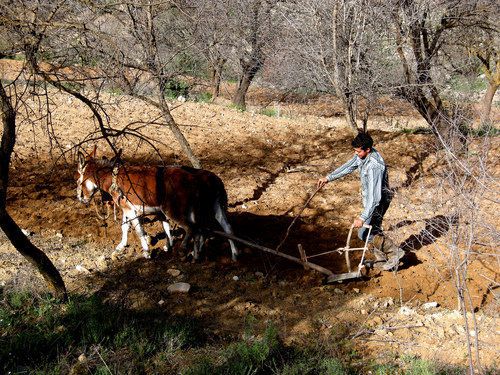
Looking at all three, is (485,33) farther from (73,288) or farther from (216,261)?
(73,288)

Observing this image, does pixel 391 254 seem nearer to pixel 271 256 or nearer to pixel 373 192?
pixel 373 192

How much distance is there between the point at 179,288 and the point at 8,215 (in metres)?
2.42

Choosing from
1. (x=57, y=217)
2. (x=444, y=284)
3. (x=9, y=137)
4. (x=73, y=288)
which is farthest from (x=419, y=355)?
(x=57, y=217)

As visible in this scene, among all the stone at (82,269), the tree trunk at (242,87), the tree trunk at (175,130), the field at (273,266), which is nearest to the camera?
the field at (273,266)

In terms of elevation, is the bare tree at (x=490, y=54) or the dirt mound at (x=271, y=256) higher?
the bare tree at (x=490, y=54)

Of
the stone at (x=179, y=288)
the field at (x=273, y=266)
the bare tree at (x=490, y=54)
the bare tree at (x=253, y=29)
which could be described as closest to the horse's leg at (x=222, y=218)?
the field at (x=273, y=266)

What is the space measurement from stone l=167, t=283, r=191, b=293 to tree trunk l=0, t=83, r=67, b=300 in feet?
4.87

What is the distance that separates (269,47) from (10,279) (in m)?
13.8

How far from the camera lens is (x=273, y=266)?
756cm

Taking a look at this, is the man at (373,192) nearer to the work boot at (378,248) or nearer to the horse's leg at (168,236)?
the work boot at (378,248)

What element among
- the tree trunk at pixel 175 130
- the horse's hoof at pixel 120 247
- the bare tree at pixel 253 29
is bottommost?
the horse's hoof at pixel 120 247

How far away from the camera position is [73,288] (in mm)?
7277

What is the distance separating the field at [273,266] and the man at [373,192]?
0.97 feet

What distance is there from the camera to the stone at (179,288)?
7.05 meters
